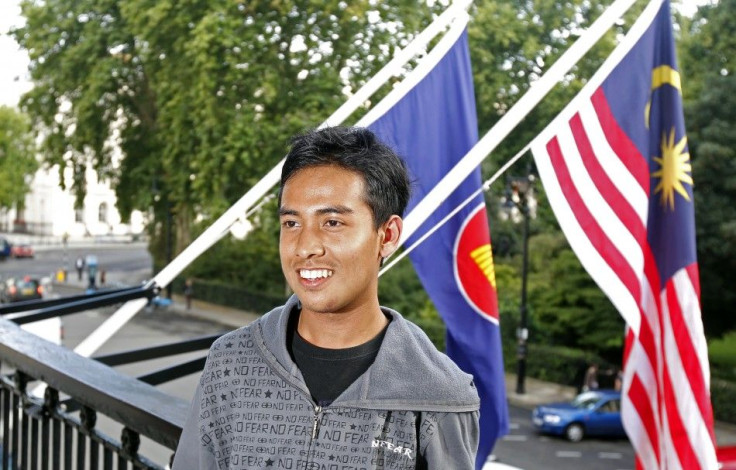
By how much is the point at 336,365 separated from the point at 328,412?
9cm

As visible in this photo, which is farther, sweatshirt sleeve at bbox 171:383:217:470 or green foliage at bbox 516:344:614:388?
green foliage at bbox 516:344:614:388

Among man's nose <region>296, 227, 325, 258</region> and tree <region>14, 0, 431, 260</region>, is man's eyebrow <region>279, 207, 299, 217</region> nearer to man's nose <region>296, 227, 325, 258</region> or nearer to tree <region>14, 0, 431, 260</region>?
man's nose <region>296, 227, 325, 258</region>

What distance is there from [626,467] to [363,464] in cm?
1652

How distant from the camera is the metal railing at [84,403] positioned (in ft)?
6.66

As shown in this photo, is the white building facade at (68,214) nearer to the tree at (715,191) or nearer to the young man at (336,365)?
the tree at (715,191)

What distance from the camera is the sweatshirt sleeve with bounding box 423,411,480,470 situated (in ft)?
4.61

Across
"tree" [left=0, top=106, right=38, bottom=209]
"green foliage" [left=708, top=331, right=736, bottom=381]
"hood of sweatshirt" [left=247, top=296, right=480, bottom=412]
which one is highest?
"tree" [left=0, top=106, right=38, bottom=209]

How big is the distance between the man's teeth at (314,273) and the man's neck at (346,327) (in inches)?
2.6

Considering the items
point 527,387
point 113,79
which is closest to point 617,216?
point 527,387

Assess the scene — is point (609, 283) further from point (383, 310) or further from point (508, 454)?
point (508, 454)

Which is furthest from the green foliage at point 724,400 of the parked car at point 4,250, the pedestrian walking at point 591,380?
the parked car at point 4,250

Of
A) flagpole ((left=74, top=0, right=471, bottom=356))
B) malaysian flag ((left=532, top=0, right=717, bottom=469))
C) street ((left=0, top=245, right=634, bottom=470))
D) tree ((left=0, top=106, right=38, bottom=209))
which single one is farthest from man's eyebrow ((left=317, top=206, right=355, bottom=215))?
tree ((left=0, top=106, right=38, bottom=209))

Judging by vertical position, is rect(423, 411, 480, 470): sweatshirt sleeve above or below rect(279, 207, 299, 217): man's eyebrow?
below

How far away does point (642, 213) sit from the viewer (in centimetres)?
471
